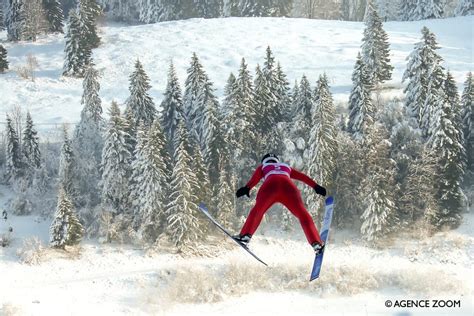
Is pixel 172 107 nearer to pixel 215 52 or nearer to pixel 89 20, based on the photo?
pixel 215 52

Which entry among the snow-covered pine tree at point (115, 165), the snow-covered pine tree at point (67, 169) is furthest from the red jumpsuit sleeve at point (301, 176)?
the snow-covered pine tree at point (67, 169)

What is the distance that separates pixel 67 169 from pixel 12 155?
19.0 ft

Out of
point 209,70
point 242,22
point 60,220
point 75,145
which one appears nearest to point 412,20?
point 242,22

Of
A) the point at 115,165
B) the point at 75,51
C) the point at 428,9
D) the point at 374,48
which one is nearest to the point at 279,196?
the point at 115,165

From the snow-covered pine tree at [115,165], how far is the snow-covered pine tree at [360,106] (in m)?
15.4

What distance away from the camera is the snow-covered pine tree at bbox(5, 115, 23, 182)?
1604 inches

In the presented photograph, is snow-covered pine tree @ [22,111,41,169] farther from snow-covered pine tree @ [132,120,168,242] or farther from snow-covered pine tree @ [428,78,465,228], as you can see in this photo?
snow-covered pine tree @ [428,78,465,228]

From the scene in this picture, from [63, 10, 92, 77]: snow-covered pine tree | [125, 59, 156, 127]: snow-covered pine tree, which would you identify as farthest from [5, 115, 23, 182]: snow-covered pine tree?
[63, 10, 92, 77]: snow-covered pine tree

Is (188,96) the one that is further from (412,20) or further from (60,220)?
(412,20)

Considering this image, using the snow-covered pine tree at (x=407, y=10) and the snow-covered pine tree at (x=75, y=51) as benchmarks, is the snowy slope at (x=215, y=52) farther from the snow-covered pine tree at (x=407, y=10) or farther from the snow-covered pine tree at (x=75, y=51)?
the snow-covered pine tree at (x=407, y=10)

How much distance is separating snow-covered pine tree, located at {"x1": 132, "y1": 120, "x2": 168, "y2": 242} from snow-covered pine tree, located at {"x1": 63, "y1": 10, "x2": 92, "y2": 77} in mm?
23558

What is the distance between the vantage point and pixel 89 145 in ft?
132

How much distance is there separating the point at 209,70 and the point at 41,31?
77.6ft

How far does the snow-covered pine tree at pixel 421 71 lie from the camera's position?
38.2 metres
